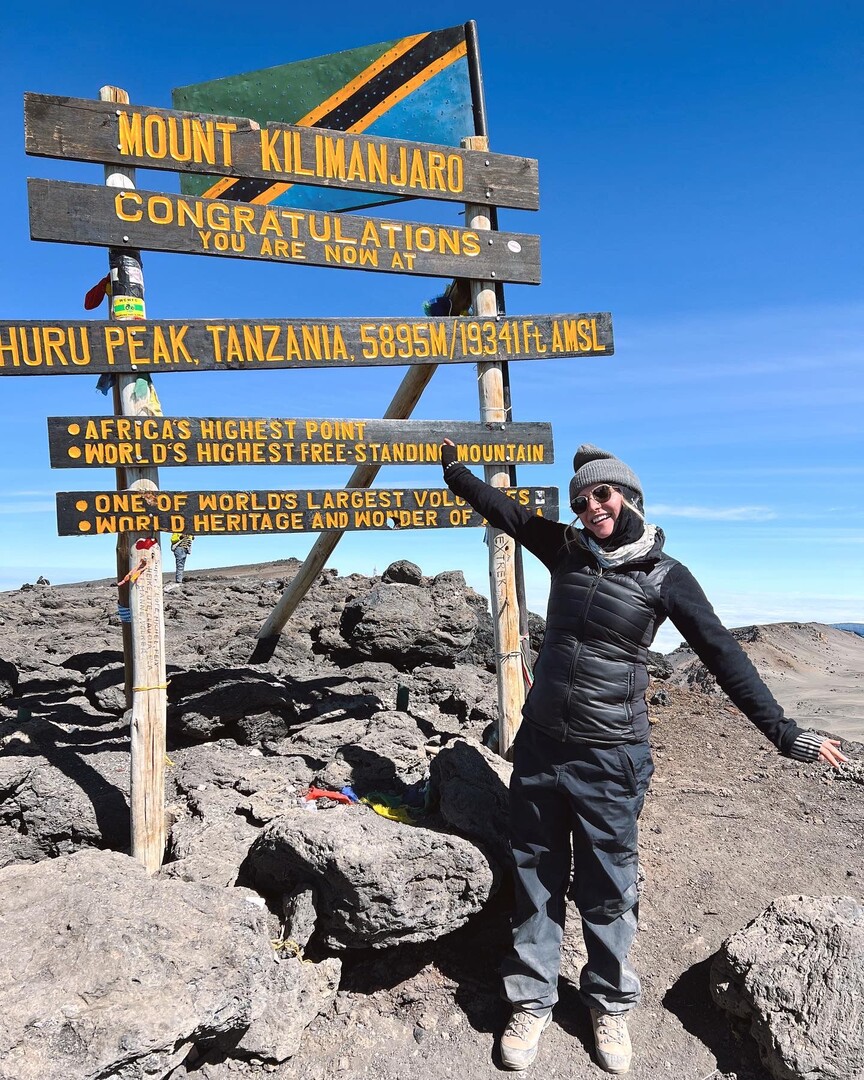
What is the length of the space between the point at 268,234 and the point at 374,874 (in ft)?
12.5

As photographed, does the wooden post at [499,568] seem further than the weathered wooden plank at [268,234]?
Yes

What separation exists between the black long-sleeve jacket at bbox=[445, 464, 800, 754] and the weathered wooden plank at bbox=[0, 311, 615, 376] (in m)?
2.37

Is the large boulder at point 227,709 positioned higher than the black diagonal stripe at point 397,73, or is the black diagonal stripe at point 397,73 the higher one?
the black diagonal stripe at point 397,73

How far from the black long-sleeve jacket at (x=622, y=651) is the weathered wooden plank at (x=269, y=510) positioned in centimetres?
192

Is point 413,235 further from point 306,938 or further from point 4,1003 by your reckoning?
point 4,1003

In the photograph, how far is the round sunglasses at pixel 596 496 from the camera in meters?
3.64

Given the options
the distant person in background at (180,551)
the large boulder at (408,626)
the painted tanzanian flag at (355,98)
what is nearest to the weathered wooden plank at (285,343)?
the painted tanzanian flag at (355,98)

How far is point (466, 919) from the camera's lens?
4082 millimetres

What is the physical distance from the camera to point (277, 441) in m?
5.11

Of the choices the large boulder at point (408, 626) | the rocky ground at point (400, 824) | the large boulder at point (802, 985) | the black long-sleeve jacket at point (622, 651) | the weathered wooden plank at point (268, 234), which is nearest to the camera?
the large boulder at point (802, 985)

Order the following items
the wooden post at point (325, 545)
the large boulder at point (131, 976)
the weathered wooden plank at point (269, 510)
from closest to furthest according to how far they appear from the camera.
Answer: the large boulder at point (131, 976)
the weathered wooden plank at point (269, 510)
the wooden post at point (325, 545)

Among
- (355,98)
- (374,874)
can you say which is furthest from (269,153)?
(374,874)

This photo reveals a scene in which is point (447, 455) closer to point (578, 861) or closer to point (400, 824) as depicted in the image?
point (400, 824)

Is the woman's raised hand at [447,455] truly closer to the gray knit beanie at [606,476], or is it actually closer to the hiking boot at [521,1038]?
the gray knit beanie at [606,476]
